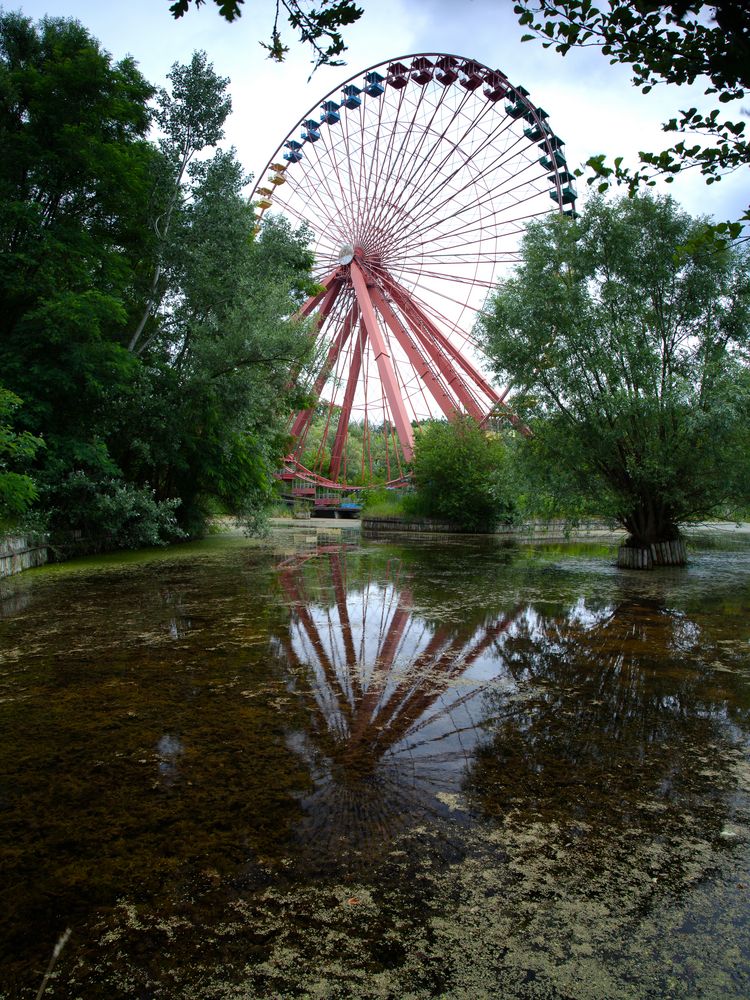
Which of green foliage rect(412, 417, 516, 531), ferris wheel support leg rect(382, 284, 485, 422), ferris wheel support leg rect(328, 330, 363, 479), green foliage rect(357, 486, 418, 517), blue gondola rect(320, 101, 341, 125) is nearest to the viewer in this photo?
green foliage rect(412, 417, 516, 531)

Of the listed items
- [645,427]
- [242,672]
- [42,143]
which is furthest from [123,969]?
[42,143]

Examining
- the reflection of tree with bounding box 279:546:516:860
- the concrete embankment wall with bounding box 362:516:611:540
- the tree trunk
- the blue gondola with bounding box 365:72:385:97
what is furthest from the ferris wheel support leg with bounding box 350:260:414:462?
the reflection of tree with bounding box 279:546:516:860

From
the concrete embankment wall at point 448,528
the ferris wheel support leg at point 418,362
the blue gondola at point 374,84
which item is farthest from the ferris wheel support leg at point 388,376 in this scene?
the blue gondola at point 374,84

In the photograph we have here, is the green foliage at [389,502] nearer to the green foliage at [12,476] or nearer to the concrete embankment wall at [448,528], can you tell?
the concrete embankment wall at [448,528]

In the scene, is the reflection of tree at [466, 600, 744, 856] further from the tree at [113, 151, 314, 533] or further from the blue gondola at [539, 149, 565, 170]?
the blue gondola at [539, 149, 565, 170]

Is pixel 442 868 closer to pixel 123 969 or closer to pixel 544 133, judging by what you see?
pixel 123 969

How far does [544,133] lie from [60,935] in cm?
1886

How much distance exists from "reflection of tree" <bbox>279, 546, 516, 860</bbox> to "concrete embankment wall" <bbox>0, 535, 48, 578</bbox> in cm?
350

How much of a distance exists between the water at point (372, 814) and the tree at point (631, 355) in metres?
4.57

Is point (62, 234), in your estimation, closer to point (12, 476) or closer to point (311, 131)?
point (12, 476)

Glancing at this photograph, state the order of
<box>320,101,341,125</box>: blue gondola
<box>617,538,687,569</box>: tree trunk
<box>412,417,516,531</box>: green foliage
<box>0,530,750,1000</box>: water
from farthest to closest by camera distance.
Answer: <box>320,101,341,125</box>: blue gondola < <box>412,417,516,531</box>: green foliage < <box>617,538,687,569</box>: tree trunk < <box>0,530,750,1000</box>: water

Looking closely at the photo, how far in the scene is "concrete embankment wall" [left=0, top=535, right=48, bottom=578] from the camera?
721 centimetres

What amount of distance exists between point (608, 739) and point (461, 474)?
13887mm

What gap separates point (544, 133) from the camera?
16484 mm
